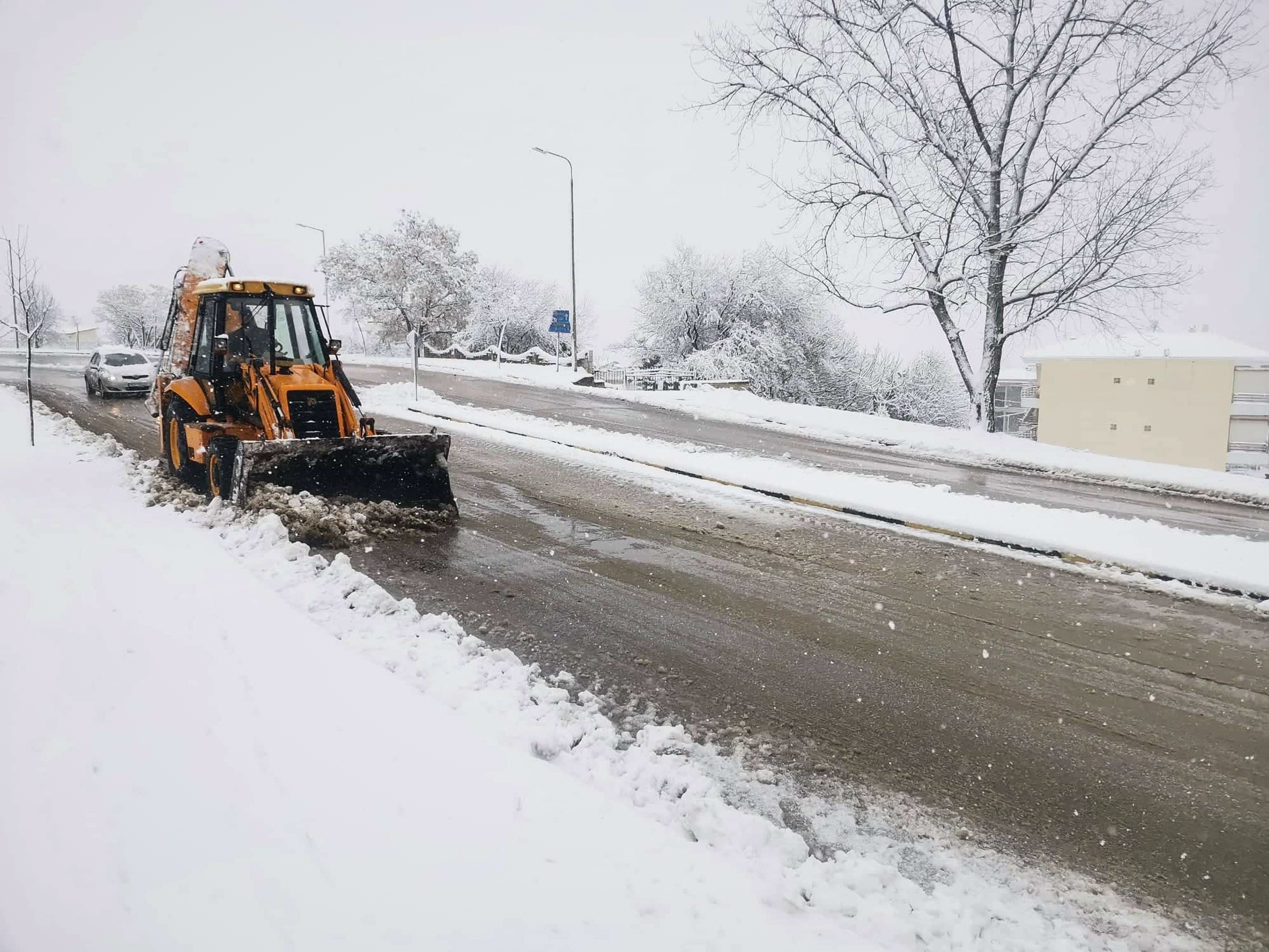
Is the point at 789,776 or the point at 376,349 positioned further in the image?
the point at 376,349

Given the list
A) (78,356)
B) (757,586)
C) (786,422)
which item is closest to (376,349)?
(78,356)

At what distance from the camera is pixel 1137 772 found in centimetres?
363

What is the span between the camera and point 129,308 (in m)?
85.4

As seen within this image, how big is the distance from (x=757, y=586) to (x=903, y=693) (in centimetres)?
193

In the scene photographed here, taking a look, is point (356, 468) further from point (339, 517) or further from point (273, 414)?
point (273, 414)

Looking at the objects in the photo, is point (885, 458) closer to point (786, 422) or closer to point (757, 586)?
point (786, 422)

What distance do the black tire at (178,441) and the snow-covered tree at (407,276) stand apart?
35507 mm

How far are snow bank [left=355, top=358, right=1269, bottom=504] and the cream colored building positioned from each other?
3354 cm

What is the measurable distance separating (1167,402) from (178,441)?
51564 mm

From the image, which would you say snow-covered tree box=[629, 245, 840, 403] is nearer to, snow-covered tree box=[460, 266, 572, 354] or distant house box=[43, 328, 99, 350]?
snow-covered tree box=[460, 266, 572, 354]

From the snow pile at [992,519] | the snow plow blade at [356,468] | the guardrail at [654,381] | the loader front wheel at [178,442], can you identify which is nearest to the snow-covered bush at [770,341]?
the guardrail at [654,381]

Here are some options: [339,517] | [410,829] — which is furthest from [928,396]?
[410,829]

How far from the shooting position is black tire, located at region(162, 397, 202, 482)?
9.20m

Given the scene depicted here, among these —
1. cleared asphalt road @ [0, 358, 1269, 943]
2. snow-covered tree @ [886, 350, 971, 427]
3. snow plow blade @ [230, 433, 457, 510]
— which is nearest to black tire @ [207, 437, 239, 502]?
snow plow blade @ [230, 433, 457, 510]
